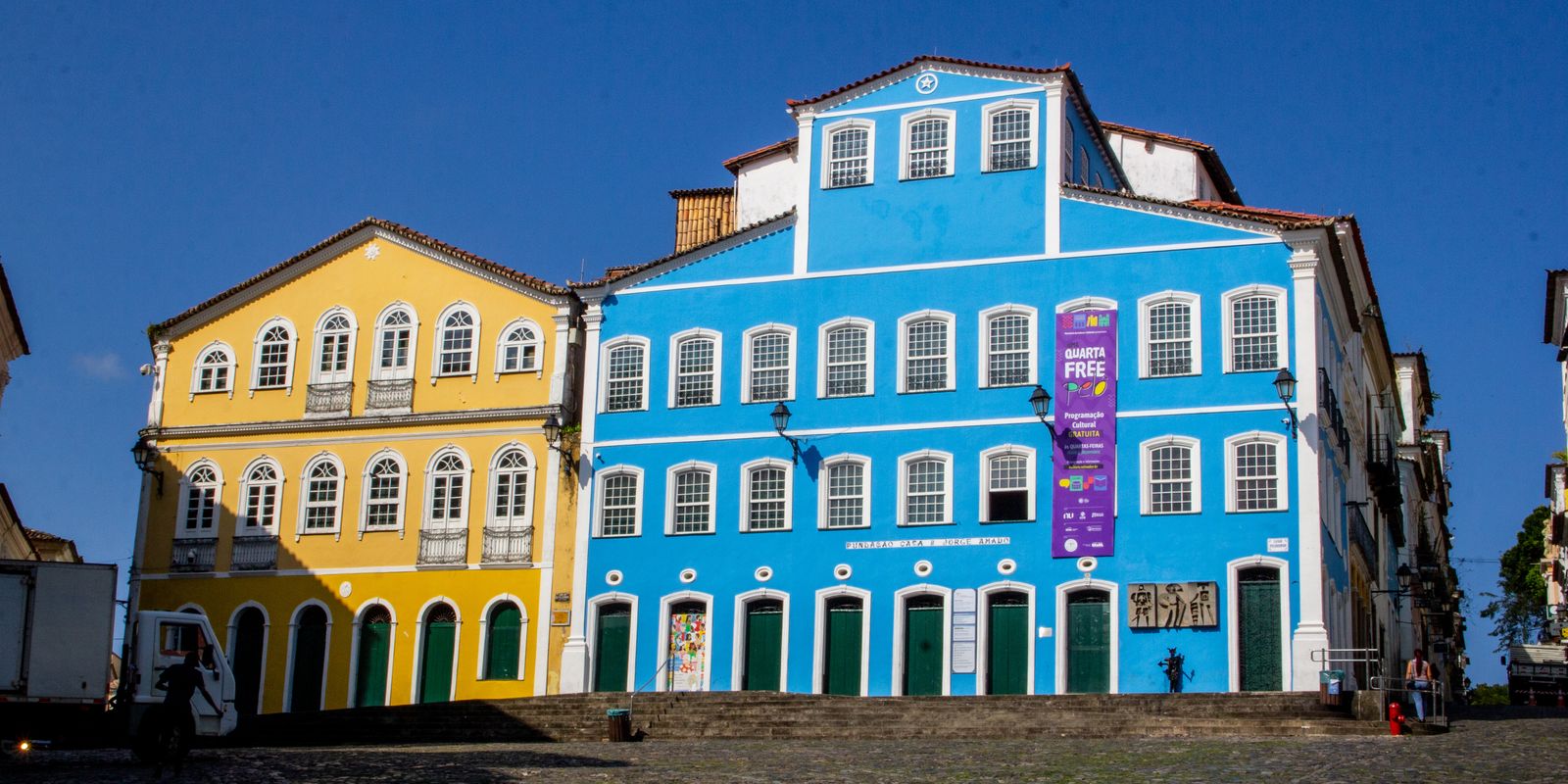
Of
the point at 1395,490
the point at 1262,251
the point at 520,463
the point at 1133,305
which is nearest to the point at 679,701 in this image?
the point at 520,463

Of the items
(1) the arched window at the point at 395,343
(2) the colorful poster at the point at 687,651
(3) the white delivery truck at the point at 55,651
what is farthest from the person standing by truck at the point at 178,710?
(1) the arched window at the point at 395,343

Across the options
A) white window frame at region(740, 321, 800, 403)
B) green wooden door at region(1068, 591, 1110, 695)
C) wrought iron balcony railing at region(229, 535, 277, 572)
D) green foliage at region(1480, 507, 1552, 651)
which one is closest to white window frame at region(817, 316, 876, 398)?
white window frame at region(740, 321, 800, 403)

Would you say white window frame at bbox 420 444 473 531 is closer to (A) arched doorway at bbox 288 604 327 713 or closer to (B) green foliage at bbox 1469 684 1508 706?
(A) arched doorway at bbox 288 604 327 713

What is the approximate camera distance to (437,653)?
3956cm

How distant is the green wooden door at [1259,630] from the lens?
33.5 m

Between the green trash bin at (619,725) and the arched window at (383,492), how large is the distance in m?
12.2

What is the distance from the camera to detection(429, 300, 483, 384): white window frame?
1607 inches

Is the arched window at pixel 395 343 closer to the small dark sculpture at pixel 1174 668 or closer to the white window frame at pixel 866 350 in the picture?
the white window frame at pixel 866 350

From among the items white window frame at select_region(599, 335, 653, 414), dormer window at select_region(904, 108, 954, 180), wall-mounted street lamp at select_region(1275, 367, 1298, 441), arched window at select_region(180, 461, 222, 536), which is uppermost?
dormer window at select_region(904, 108, 954, 180)

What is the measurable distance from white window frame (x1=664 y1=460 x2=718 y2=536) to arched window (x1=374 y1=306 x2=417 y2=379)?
6797 mm

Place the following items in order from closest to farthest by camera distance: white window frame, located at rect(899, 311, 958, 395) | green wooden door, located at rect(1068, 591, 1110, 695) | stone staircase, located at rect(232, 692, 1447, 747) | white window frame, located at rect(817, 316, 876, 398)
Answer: stone staircase, located at rect(232, 692, 1447, 747) → green wooden door, located at rect(1068, 591, 1110, 695) → white window frame, located at rect(899, 311, 958, 395) → white window frame, located at rect(817, 316, 876, 398)

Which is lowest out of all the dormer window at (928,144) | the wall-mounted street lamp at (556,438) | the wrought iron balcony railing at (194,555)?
the wrought iron balcony railing at (194,555)

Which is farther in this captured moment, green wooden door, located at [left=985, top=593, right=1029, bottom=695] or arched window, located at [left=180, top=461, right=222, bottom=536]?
arched window, located at [left=180, top=461, right=222, bottom=536]

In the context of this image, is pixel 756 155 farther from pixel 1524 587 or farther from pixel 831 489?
pixel 1524 587
